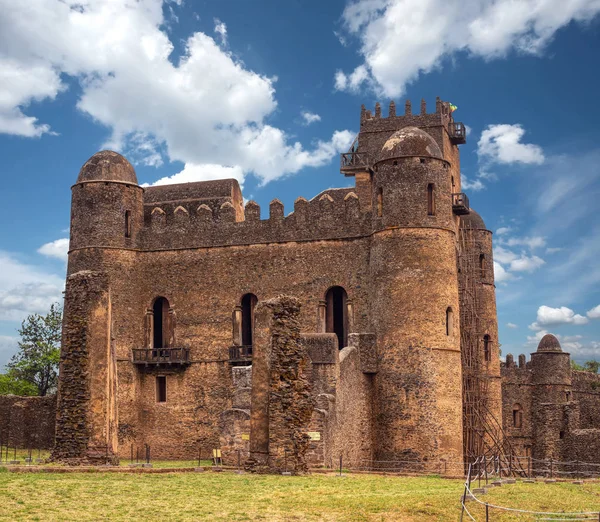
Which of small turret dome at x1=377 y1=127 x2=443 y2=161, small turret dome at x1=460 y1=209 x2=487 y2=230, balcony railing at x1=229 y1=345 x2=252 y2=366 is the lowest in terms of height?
balcony railing at x1=229 y1=345 x2=252 y2=366

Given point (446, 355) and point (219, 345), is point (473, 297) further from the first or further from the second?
point (219, 345)

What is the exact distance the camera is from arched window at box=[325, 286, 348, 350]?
118ft

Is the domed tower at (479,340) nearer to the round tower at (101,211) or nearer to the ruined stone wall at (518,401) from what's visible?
the ruined stone wall at (518,401)

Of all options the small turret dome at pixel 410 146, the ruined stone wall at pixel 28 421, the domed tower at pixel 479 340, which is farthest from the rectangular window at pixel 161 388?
the small turret dome at pixel 410 146

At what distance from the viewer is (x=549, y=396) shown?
49.2 metres

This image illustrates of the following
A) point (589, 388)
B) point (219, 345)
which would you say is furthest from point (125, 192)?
point (589, 388)

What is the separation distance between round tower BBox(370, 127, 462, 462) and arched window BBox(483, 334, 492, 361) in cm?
1023

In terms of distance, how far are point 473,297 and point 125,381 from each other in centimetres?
1515

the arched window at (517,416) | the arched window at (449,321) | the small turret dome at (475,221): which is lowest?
the arched window at (517,416)

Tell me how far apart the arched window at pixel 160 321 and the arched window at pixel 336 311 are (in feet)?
22.8

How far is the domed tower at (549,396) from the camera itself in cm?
4666

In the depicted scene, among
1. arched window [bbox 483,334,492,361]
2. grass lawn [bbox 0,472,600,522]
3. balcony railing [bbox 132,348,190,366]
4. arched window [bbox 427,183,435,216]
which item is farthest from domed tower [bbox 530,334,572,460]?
grass lawn [bbox 0,472,600,522]

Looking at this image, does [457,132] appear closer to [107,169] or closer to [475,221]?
[475,221]

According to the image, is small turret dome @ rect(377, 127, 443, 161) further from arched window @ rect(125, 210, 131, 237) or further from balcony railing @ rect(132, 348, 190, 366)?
balcony railing @ rect(132, 348, 190, 366)
